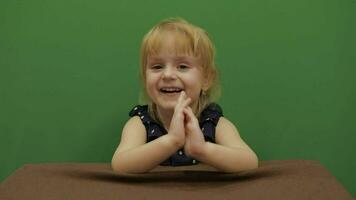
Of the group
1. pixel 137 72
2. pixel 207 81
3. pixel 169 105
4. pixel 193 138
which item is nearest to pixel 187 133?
pixel 193 138

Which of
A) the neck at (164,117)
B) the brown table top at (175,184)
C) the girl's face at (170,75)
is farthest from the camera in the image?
the neck at (164,117)

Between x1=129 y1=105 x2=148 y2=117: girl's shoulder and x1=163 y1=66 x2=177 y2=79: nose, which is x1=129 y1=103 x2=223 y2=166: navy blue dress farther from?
x1=163 y1=66 x2=177 y2=79: nose

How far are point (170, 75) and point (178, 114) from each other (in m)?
0.12

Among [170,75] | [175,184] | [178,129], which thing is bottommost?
[175,184]

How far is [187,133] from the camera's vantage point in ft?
2.87

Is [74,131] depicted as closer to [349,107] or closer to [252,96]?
[252,96]

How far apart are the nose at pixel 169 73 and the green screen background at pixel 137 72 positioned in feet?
0.77

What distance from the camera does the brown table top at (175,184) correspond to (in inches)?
30.0

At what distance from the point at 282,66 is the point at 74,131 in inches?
23.4

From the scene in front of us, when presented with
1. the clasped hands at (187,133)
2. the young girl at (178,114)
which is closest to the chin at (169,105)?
the young girl at (178,114)

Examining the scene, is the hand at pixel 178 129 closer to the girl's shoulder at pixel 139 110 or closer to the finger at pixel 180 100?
the finger at pixel 180 100

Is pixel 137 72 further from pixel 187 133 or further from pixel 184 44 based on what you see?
pixel 187 133

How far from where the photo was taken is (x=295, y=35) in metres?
1.18

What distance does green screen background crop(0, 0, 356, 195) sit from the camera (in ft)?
3.83
